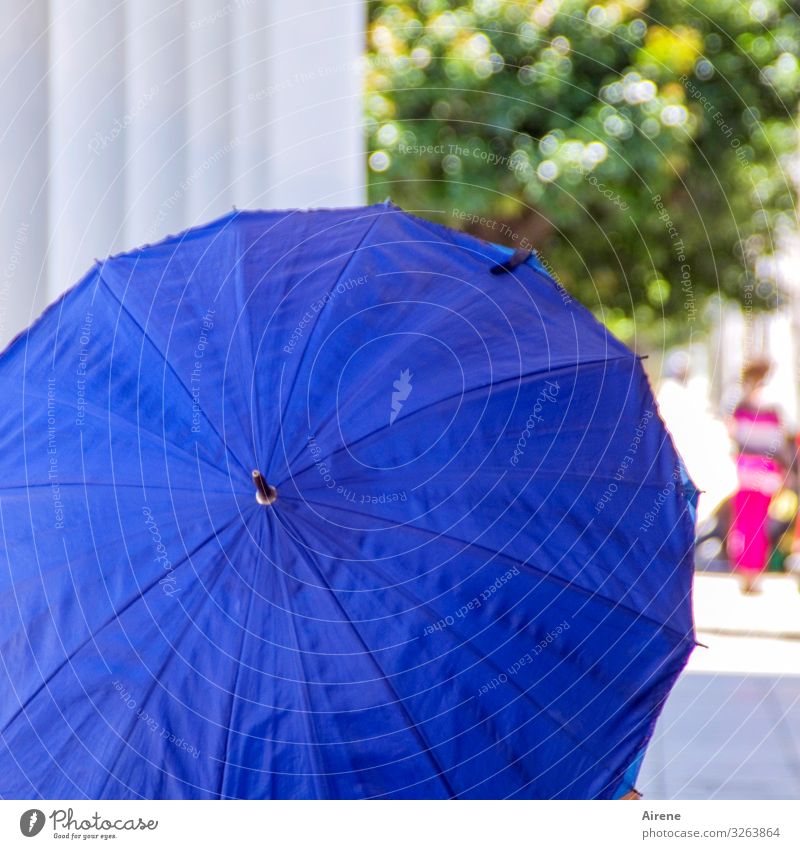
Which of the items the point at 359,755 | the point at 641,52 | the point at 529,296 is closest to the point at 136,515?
the point at 359,755

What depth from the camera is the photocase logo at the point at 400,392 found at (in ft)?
4.76

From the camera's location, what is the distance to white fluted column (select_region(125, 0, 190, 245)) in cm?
302
